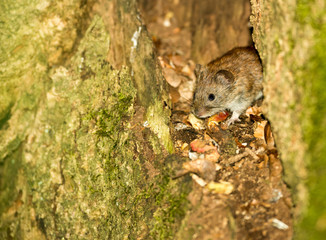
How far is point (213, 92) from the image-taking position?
5.09 metres

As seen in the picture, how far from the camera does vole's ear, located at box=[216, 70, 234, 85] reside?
16.2 ft

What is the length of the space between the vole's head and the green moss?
7.49ft

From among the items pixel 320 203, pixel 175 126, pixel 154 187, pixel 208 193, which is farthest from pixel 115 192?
pixel 320 203

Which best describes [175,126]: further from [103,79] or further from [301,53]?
[301,53]

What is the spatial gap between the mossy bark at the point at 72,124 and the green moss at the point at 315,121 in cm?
119

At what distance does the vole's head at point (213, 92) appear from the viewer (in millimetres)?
4957

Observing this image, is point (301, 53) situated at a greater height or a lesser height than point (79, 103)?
greater

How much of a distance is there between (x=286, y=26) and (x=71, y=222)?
2.53 m

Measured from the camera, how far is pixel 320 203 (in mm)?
2623

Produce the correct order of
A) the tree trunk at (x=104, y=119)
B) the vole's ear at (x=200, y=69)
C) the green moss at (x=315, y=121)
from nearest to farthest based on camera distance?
1. the green moss at (x=315, y=121)
2. the tree trunk at (x=104, y=119)
3. the vole's ear at (x=200, y=69)

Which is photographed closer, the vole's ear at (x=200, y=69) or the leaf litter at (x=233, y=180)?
the leaf litter at (x=233, y=180)

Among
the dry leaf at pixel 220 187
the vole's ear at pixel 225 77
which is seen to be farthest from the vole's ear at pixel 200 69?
the dry leaf at pixel 220 187

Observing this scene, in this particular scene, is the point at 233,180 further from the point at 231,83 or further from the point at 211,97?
the point at 231,83

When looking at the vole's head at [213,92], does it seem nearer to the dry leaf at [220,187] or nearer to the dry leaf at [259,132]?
Result: the dry leaf at [259,132]
